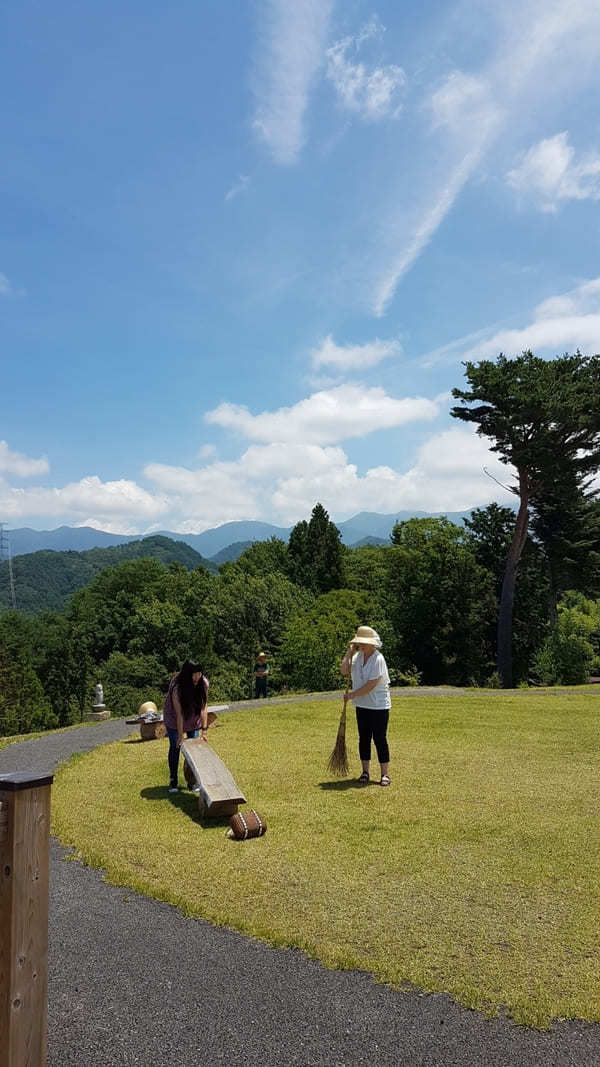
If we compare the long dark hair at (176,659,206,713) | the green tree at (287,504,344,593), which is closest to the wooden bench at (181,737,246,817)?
the long dark hair at (176,659,206,713)

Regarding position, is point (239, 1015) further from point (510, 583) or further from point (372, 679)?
point (510, 583)

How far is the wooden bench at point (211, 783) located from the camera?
7469 mm

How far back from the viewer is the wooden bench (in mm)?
7469

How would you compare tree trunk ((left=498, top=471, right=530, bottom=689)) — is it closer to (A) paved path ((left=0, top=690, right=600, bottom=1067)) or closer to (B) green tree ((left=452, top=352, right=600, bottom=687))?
(B) green tree ((left=452, top=352, right=600, bottom=687))

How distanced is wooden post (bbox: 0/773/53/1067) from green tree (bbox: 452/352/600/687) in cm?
3070

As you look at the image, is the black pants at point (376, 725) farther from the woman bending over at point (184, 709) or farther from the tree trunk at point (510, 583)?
the tree trunk at point (510, 583)

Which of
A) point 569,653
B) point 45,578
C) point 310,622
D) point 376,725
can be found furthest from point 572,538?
point 45,578

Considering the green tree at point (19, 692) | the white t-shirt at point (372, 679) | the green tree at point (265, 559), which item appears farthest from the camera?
the green tree at point (265, 559)

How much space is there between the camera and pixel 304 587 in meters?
53.3

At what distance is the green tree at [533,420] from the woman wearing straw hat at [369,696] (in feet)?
80.5

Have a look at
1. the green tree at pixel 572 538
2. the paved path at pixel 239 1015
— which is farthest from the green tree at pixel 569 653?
the paved path at pixel 239 1015

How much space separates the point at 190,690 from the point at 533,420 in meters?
26.6

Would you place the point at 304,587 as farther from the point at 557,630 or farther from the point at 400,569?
the point at 557,630

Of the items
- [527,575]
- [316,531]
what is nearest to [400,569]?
[527,575]
